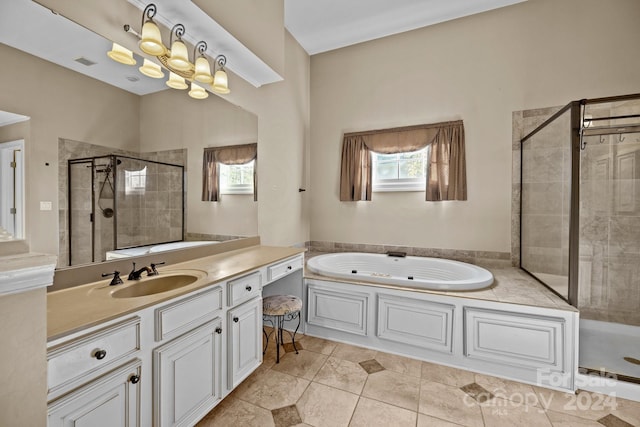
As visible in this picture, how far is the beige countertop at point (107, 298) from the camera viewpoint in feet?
3.05

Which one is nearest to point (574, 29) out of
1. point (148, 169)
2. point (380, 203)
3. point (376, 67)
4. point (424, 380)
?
point (376, 67)

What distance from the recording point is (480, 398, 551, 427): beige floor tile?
1.52 m

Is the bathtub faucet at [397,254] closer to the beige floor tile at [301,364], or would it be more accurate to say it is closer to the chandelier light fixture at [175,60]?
the beige floor tile at [301,364]

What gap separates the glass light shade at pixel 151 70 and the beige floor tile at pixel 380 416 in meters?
2.29

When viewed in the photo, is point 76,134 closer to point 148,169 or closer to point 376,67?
point 148,169

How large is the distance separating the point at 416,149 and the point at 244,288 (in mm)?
2373

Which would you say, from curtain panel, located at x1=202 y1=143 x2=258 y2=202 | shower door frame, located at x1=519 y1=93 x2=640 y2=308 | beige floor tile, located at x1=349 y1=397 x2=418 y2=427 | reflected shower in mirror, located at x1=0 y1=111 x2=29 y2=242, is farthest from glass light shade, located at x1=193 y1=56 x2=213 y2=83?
shower door frame, located at x1=519 y1=93 x2=640 y2=308

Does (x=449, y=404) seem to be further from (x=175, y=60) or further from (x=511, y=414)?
(x=175, y=60)

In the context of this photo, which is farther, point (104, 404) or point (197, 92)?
point (197, 92)

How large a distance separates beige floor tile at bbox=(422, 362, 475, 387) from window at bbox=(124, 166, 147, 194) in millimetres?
2219

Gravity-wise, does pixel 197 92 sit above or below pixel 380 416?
above

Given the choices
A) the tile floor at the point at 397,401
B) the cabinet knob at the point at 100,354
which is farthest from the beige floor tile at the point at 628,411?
the cabinet knob at the point at 100,354

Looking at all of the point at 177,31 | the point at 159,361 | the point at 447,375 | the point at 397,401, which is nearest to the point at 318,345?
the point at 397,401

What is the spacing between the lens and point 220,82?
202 centimetres
